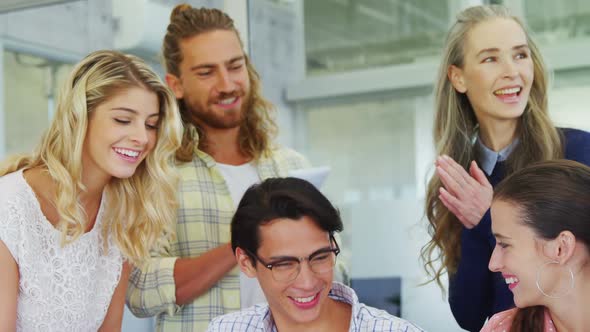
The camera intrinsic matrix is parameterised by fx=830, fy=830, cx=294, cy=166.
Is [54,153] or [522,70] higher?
[522,70]

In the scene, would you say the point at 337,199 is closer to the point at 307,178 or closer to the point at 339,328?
the point at 307,178

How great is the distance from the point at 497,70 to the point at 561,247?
62cm

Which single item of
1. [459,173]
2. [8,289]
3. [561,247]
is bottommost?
[8,289]

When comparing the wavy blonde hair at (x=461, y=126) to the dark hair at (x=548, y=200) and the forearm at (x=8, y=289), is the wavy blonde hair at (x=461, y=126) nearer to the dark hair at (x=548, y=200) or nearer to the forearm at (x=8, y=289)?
the dark hair at (x=548, y=200)

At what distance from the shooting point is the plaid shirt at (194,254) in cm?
223

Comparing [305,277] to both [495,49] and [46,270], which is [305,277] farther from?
[495,49]

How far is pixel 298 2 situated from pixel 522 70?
174 centimetres

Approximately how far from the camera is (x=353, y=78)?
11.6 ft

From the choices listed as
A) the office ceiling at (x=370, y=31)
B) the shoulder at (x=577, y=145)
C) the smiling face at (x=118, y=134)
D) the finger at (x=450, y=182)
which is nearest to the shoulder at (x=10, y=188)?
the smiling face at (x=118, y=134)

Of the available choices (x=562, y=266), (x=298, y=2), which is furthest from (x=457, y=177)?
(x=298, y=2)

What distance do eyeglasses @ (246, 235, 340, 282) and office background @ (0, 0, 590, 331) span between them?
0.99m

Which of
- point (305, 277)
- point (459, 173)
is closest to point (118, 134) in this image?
point (305, 277)

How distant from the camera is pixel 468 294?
2.04 metres

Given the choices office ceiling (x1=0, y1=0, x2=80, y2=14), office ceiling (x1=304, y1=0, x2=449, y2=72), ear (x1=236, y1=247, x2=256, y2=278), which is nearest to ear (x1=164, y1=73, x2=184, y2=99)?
office ceiling (x1=0, y1=0, x2=80, y2=14)
